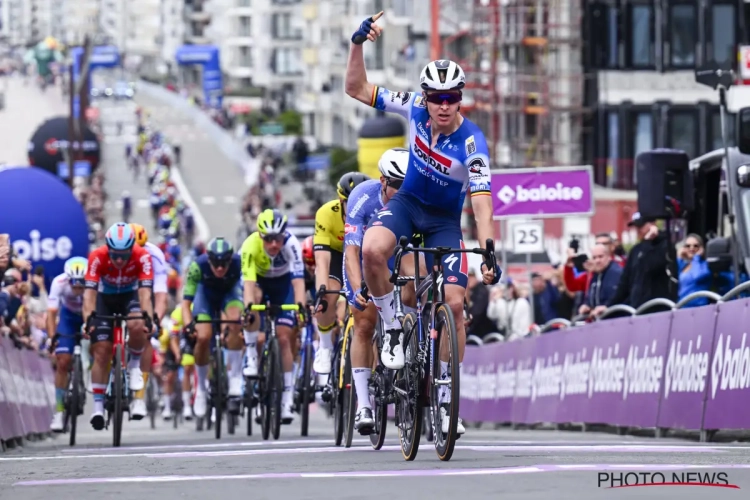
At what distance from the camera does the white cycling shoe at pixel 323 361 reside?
52.0ft

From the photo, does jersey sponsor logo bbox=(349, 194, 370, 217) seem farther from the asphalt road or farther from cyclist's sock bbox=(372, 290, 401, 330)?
cyclist's sock bbox=(372, 290, 401, 330)

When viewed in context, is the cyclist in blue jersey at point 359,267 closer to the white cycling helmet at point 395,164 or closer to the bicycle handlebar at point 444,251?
the white cycling helmet at point 395,164

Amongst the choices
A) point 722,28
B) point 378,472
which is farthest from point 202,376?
point 722,28

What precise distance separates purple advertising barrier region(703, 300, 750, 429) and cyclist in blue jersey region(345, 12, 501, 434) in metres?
2.95

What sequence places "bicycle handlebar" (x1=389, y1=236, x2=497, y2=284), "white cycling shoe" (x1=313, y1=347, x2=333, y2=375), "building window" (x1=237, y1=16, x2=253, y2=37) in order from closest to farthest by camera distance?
1. "bicycle handlebar" (x1=389, y1=236, x2=497, y2=284)
2. "white cycling shoe" (x1=313, y1=347, x2=333, y2=375)
3. "building window" (x1=237, y1=16, x2=253, y2=37)

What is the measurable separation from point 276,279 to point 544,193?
29.7 ft

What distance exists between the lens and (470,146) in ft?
37.1

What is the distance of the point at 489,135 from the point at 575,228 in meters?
10.0

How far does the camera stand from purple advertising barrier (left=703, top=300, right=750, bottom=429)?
13.5 m

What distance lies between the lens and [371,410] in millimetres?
12203

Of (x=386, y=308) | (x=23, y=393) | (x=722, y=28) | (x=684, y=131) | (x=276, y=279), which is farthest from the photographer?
(x=684, y=131)

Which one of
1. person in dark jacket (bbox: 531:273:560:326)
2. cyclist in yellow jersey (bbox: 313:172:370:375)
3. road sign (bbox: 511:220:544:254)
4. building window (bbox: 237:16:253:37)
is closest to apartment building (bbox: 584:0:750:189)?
road sign (bbox: 511:220:544:254)

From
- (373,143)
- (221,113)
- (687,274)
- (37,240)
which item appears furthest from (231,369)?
(221,113)

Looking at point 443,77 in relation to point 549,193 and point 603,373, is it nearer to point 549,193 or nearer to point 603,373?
point 603,373
